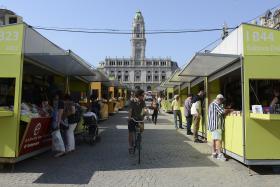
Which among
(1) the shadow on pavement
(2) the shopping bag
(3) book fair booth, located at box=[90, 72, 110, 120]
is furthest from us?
(3) book fair booth, located at box=[90, 72, 110, 120]

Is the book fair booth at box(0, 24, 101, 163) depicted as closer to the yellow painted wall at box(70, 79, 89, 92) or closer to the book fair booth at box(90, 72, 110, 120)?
the yellow painted wall at box(70, 79, 89, 92)

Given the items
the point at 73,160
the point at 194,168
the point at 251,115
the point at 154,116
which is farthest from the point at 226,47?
the point at 154,116

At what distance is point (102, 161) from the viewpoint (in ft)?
29.6

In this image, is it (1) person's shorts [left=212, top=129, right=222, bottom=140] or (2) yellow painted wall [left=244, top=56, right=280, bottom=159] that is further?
(1) person's shorts [left=212, top=129, right=222, bottom=140]

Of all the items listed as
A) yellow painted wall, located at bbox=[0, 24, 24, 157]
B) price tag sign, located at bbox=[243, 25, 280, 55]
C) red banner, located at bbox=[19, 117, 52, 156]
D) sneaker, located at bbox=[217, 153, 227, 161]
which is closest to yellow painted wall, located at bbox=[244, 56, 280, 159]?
price tag sign, located at bbox=[243, 25, 280, 55]

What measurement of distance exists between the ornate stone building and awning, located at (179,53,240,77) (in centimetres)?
15013

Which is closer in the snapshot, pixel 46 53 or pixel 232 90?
pixel 46 53

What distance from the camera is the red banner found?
8284 mm

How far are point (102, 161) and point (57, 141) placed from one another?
4.54 feet

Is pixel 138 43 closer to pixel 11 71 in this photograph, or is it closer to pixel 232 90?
pixel 232 90

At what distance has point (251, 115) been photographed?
7.80 metres

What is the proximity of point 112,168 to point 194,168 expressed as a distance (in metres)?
1.85

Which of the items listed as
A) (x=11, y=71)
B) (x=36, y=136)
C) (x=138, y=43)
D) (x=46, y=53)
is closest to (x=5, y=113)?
(x=11, y=71)

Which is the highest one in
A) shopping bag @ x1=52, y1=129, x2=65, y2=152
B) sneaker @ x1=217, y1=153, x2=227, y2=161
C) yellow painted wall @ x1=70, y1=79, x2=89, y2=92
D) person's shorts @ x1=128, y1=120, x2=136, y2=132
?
yellow painted wall @ x1=70, y1=79, x2=89, y2=92
